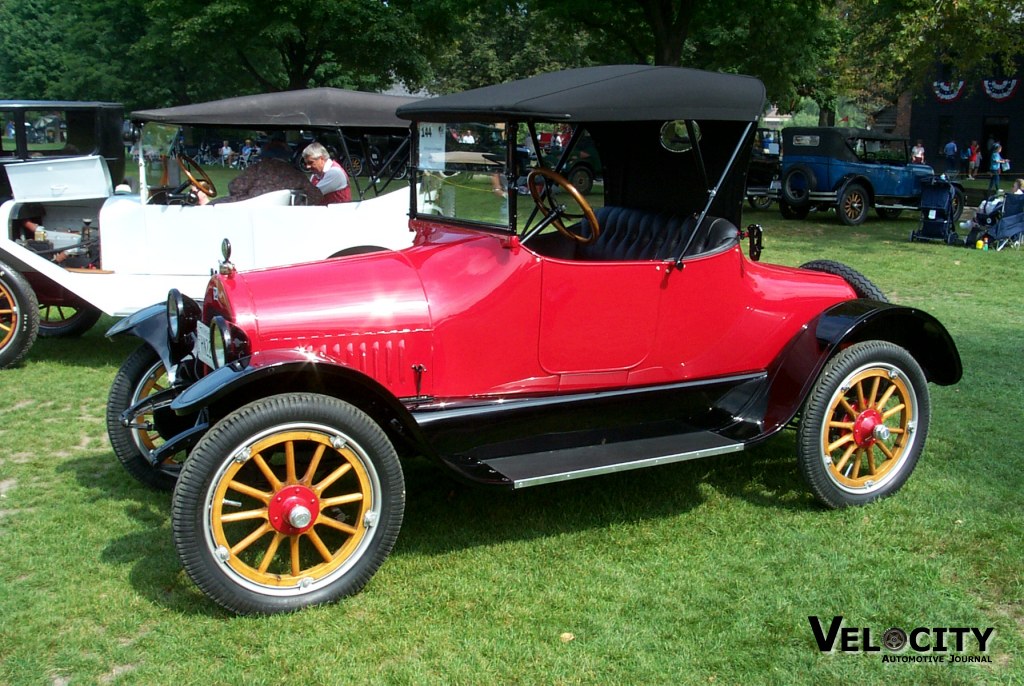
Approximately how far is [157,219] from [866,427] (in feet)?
18.0

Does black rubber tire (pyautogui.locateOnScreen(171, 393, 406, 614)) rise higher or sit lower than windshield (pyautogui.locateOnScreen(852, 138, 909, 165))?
lower

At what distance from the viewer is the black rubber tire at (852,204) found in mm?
17312

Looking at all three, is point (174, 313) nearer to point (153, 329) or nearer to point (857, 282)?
point (153, 329)

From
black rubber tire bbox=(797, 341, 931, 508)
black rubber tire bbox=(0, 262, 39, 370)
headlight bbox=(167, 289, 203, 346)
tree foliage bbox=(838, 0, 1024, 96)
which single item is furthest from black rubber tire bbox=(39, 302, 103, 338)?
tree foliage bbox=(838, 0, 1024, 96)

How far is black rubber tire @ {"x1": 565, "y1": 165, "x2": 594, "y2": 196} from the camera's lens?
451 cm

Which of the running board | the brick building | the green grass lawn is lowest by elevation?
the green grass lawn

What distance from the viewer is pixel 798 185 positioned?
58.8 feet

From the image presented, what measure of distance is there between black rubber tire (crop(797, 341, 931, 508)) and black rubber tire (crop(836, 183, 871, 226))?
45.6ft

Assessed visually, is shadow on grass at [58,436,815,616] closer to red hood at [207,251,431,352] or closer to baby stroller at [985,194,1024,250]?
red hood at [207,251,431,352]

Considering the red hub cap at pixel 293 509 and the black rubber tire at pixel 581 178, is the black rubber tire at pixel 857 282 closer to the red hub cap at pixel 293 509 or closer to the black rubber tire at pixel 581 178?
the black rubber tire at pixel 581 178

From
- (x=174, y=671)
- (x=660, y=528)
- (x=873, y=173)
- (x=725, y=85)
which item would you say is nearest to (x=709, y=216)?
(x=725, y=85)

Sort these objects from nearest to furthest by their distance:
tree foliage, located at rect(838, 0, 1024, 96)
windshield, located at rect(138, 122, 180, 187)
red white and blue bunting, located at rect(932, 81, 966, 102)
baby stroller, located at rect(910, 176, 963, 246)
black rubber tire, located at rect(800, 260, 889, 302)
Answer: black rubber tire, located at rect(800, 260, 889, 302), windshield, located at rect(138, 122, 180, 187), baby stroller, located at rect(910, 176, 963, 246), tree foliage, located at rect(838, 0, 1024, 96), red white and blue bunting, located at rect(932, 81, 966, 102)

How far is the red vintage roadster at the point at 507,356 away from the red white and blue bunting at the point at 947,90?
108 feet

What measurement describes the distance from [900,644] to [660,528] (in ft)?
3.86
